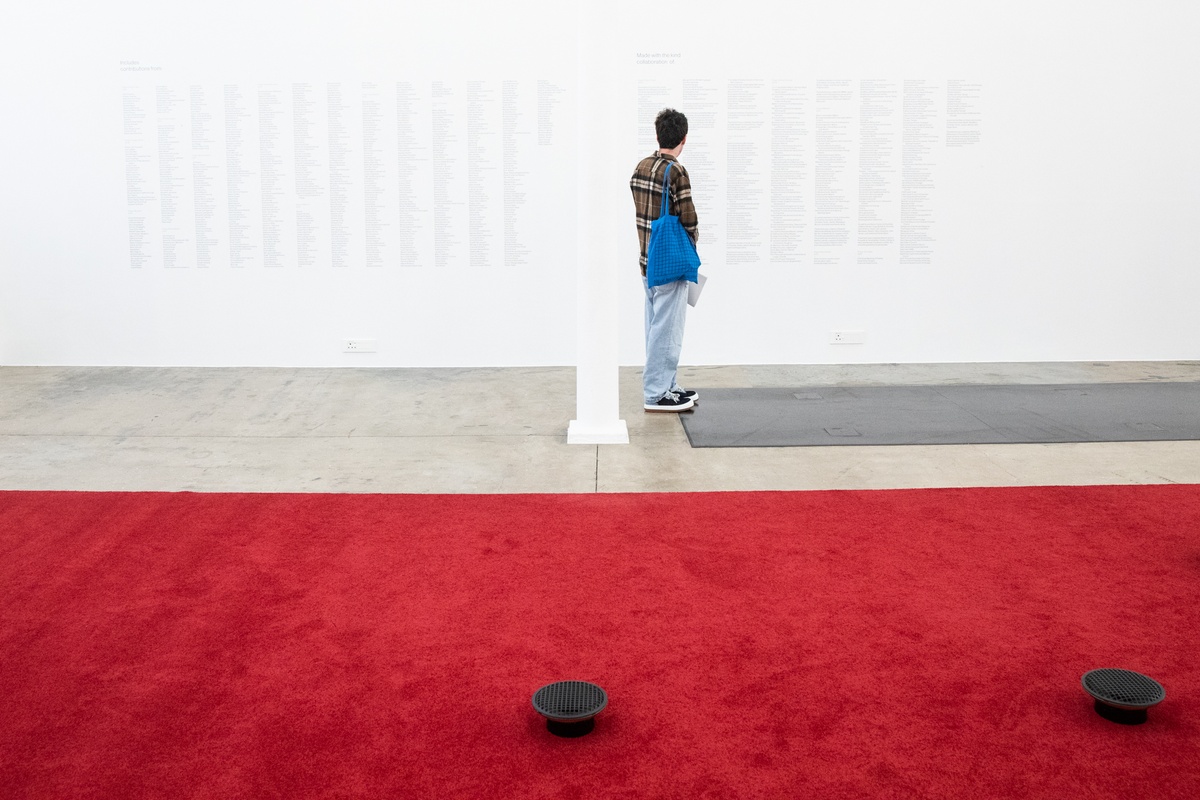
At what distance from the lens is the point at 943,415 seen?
6410 millimetres

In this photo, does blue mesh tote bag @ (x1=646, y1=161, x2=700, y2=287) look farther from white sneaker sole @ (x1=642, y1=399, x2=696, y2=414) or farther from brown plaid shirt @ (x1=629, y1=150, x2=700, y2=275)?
white sneaker sole @ (x1=642, y1=399, x2=696, y2=414)

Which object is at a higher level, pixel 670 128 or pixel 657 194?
pixel 670 128

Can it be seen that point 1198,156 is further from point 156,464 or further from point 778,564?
point 156,464

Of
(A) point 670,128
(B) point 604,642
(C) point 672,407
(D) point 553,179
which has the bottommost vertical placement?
(B) point 604,642

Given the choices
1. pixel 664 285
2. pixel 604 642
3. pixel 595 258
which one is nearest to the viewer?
pixel 604 642

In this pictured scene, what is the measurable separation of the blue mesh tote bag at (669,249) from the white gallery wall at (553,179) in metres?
1.85

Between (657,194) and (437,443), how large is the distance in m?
1.87

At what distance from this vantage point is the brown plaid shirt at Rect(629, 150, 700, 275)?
611 centimetres

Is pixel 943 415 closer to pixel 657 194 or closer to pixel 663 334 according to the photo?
pixel 663 334

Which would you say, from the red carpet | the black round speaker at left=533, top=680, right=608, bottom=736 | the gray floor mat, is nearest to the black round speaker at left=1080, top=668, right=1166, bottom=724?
the red carpet

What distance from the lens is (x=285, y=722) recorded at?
2779 millimetres

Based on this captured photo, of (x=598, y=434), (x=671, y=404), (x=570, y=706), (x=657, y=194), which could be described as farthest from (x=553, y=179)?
(x=570, y=706)

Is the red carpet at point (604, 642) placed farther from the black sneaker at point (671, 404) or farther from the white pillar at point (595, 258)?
the black sneaker at point (671, 404)

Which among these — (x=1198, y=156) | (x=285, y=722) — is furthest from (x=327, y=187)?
(x=1198, y=156)
